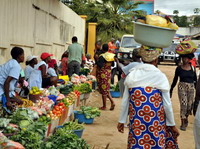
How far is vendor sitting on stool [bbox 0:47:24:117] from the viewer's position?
6.39m

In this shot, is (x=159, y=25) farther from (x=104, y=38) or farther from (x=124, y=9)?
(x=124, y=9)

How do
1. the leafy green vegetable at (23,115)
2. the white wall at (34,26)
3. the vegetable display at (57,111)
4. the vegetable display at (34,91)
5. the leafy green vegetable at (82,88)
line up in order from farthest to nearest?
the leafy green vegetable at (82,88), the white wall at (34,26), the vegetable display at (34,91), the vegetable display at (57,111), the leafy green vegetable at (23,115)

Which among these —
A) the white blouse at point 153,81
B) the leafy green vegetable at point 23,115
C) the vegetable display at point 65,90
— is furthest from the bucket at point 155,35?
the vegetable display at point 65,90

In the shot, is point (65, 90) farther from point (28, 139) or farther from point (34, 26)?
point (28, 139)

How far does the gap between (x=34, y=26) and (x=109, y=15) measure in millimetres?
22372

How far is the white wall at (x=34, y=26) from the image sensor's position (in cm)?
945

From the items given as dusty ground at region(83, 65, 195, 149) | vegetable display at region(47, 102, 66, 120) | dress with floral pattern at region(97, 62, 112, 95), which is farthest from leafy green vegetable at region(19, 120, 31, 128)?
dress with floral pattern at region(97, 62, 112, 95)

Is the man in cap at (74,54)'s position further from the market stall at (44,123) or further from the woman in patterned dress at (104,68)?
the market stall at (44,123)

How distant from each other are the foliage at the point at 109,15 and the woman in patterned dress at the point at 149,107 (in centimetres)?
2667

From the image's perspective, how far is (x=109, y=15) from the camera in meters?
33.9

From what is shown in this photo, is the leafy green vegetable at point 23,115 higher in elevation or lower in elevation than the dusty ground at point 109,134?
higher

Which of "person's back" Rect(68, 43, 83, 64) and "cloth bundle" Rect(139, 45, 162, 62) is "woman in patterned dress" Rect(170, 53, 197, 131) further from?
"person's back" Rect(68, 43, 83, 64)

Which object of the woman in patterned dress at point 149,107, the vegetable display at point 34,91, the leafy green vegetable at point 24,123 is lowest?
the leafy green vegetable at point 24,123

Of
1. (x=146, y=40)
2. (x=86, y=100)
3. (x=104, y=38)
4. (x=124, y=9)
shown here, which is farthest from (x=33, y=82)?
(x=124, y=9)
